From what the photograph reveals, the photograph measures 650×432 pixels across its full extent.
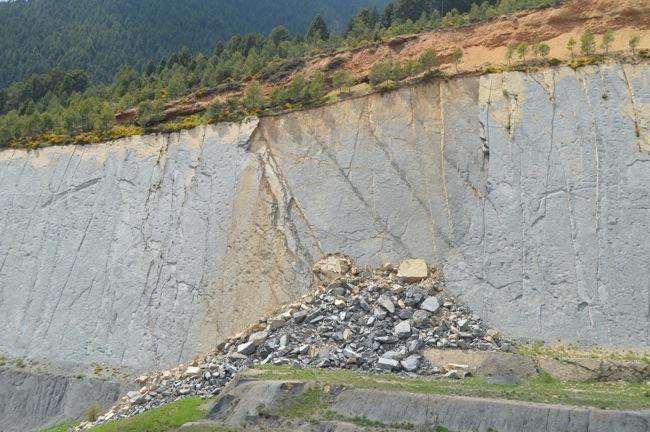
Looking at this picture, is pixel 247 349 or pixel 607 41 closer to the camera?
pixel 247 349

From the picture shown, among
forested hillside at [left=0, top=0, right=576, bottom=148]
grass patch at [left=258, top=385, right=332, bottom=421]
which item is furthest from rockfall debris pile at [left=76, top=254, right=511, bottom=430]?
forested hillside at [left=0, top=0, right=576, bottom=148]

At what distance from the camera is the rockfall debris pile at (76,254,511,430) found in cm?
2581

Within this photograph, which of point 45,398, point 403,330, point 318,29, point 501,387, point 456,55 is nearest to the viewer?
point 501,387

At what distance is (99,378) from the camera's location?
3167cm

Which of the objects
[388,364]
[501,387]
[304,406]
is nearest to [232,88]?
[388,364]

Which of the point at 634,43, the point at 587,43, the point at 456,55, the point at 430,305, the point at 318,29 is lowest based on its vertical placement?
the point at 430,305

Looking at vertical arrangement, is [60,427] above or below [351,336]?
below

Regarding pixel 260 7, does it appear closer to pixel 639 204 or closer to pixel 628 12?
pixel 628 12

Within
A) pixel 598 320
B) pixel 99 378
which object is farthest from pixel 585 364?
pixel 99 378

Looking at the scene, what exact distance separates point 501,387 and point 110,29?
10104 cm

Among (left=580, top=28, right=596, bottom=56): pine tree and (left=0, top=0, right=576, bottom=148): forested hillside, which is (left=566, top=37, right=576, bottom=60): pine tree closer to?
(left=580, top=28, right=596, bottom=56): pine tree

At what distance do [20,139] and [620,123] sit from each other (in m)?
32.7

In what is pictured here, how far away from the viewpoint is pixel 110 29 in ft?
362

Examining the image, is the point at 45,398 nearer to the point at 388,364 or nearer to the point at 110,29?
the point at 388,364
